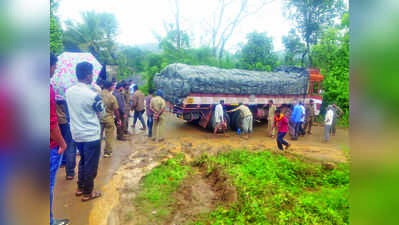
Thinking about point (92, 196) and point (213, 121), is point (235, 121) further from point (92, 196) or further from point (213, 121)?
point (92, 196)

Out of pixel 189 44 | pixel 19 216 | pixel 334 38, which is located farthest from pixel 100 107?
pixel 189 44

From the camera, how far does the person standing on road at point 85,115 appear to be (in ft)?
8.68

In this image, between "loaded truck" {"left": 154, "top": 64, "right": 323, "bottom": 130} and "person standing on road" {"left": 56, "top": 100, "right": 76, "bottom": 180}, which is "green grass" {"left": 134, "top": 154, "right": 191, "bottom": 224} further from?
"loaded truck" {"left": 154, "top": 64, "right": 323, "bottom": 130}

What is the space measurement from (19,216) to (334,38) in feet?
41.9

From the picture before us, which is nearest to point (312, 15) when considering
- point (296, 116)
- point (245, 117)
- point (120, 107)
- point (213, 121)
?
point (296, 116)

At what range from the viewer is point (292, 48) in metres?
15.6

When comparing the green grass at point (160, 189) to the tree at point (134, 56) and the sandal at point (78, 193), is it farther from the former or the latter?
the tree at point (134, 56)

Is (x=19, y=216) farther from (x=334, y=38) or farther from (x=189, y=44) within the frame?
(x=189, y=44)

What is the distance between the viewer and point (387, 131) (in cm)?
78

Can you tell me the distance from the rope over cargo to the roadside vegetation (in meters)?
2.76

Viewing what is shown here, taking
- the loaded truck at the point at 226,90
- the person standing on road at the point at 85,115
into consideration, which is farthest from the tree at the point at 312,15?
the person standing on road at the point at 85,115

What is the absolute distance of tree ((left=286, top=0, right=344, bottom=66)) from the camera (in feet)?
37.5

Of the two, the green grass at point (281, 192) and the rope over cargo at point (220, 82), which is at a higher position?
the rope over cargo at point (220, 82)

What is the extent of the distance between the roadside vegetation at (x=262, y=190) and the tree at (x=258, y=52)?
11099mm
